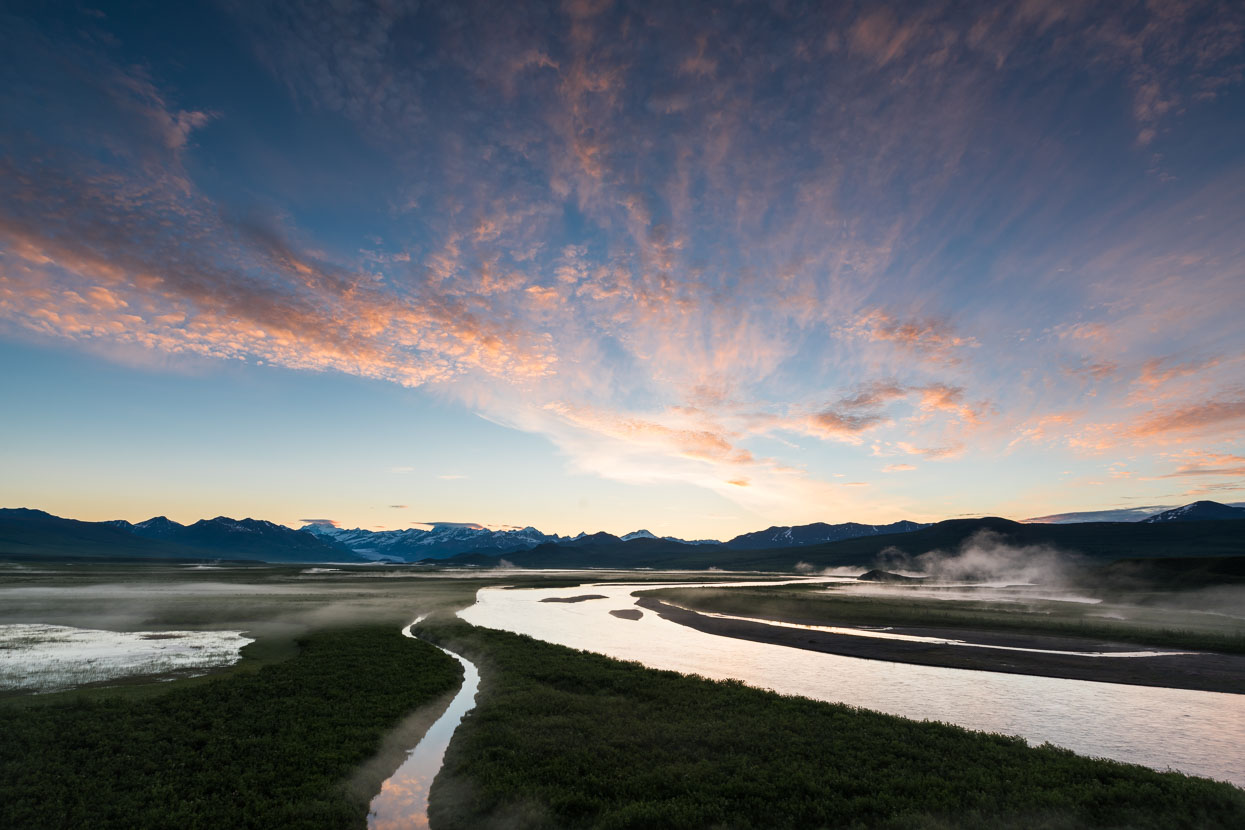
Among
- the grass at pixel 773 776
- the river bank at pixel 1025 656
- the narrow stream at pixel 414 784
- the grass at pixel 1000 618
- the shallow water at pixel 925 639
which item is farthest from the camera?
the grass at pixel 1000 618

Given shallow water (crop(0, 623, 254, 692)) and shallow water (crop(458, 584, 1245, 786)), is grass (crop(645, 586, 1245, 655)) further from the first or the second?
shallow water (crop(0, 623, 254, 692))

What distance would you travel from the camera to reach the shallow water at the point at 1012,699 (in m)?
21.5

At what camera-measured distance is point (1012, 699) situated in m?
29.2

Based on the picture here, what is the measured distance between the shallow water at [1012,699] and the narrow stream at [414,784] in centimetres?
1771

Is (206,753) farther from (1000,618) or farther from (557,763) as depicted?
(1000,618)

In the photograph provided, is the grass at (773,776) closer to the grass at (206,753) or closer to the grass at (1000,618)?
the grass at (206,753)

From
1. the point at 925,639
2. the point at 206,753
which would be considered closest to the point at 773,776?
the point at 206,753

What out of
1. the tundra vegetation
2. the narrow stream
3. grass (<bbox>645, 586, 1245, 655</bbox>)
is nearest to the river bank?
grass (<bbox>645, 586, 1245, 655</bbox>)

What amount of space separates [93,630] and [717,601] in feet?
267

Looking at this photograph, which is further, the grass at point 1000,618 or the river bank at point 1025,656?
the grass at point 1000,618

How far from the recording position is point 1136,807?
51.1 ft

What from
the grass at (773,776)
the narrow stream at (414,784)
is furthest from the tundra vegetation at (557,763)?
the narrow stream at (414,784)

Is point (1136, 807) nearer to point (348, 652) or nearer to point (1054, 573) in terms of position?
point (348, 652)

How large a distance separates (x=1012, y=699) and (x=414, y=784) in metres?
31.1
